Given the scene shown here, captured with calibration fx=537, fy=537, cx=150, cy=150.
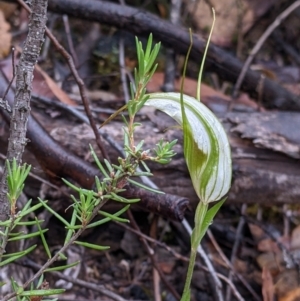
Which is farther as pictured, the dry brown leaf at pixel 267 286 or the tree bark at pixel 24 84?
the dry brown leaf at pixel 267 286

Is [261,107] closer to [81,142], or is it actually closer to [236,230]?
[236,230]

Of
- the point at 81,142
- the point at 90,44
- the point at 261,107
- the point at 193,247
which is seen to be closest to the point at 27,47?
the point at 193,247

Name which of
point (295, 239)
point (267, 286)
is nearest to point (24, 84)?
point (267, 286)

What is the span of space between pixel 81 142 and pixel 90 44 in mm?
830

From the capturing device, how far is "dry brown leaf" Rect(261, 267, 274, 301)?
1390 millimetres

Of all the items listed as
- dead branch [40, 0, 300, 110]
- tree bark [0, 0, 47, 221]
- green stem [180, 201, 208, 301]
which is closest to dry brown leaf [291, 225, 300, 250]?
dead branch [40, 0, 300, 110]

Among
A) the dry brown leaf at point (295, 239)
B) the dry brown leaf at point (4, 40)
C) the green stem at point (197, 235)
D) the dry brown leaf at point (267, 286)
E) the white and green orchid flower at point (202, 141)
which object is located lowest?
the dry brown leaf at point (267, 286)

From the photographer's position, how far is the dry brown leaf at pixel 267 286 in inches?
54.7

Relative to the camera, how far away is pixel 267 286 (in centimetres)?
141

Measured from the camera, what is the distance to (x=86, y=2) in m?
1.78

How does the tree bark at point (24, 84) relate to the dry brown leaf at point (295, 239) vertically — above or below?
above

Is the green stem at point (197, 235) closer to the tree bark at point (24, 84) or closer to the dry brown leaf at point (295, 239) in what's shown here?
the tree bark at point (24, 84)

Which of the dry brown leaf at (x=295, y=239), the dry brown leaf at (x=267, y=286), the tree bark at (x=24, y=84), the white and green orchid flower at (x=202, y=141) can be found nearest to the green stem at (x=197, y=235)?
the white and green orchid flower at (x=202, y=141)

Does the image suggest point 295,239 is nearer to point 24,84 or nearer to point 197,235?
point 197,235
